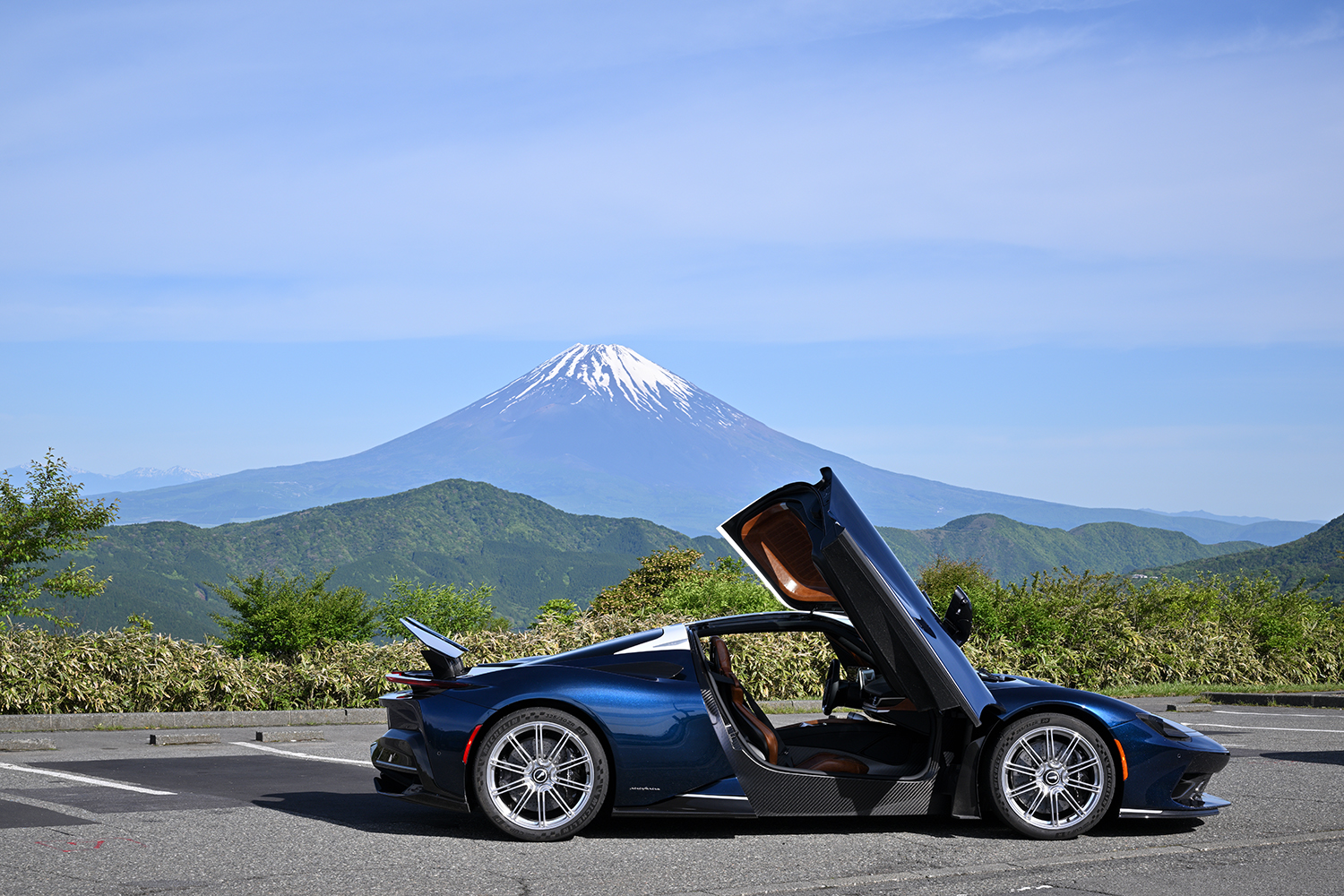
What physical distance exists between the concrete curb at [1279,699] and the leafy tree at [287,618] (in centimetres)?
1135

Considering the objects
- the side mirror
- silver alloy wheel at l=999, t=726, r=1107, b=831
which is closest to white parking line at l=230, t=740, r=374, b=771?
the side mirror

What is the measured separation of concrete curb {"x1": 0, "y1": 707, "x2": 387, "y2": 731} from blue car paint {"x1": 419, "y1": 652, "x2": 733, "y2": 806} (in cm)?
665

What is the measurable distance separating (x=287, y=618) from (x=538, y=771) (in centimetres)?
1123

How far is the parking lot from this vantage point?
5.02 meters

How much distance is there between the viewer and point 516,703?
5.93m

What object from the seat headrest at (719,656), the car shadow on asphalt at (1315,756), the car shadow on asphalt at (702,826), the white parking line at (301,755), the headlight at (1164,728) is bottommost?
the car shadow on asphalt at (1315,756)

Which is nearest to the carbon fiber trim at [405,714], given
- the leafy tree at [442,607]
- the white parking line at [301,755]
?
the white parking line at [301,755]

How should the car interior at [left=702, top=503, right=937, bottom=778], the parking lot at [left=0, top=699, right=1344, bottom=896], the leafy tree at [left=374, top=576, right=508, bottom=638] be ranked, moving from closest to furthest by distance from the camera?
the parking lot at [left=0, top=699, right=1344, bottom=896]
the car interior at [left=702, top=503, right=937, bottom=778]
the leafy tree at [left=374, top=576, right=508, bottom=638]

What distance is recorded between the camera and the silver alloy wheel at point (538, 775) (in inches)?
231

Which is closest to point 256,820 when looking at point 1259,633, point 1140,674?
point 1140,674

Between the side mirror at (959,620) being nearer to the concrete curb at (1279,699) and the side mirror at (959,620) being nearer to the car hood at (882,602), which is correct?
the car hood at (882,602)

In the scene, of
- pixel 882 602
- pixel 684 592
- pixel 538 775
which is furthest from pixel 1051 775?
pixel 684 592

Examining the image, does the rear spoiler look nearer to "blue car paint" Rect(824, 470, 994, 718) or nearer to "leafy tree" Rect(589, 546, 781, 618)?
"blue car paint" Rect(824, 470, 994, 718)

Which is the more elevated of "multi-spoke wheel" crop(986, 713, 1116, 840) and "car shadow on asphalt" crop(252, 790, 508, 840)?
"multi-spoke wheel" crop(986, 713, 1116, 840)
